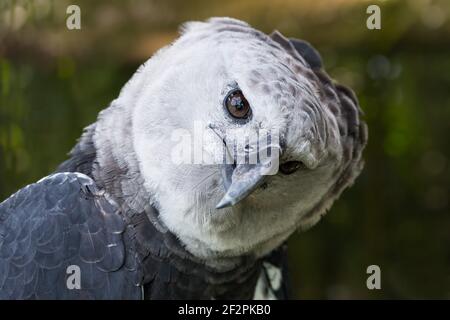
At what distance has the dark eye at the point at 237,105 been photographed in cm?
145

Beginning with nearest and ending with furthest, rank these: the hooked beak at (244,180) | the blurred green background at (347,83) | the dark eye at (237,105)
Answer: the hooked beak at (244,180)
the dark eye at (237,105)
the blurred green background at (347,83)

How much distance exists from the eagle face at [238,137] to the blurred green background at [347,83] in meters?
0.70

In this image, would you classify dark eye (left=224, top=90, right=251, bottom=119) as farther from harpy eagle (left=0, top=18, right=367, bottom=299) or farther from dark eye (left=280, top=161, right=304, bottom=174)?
dark eye (left=280, top=161, right=304, bottom=174)

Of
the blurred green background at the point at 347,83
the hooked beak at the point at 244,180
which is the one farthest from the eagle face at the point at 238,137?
the blurred green background at the point at 347,83

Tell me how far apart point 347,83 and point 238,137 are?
205 centimetres

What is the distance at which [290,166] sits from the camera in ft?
4.86

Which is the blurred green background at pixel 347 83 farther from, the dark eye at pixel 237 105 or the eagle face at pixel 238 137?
the dark eye at pixel 237 105

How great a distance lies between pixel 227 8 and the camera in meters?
2.78

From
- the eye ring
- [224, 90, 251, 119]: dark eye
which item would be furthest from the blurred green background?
the eye ring

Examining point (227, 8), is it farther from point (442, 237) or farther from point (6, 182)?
point (442, 237)

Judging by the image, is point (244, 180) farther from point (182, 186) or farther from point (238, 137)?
point (182, 186)

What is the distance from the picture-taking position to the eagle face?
1.42 meters
